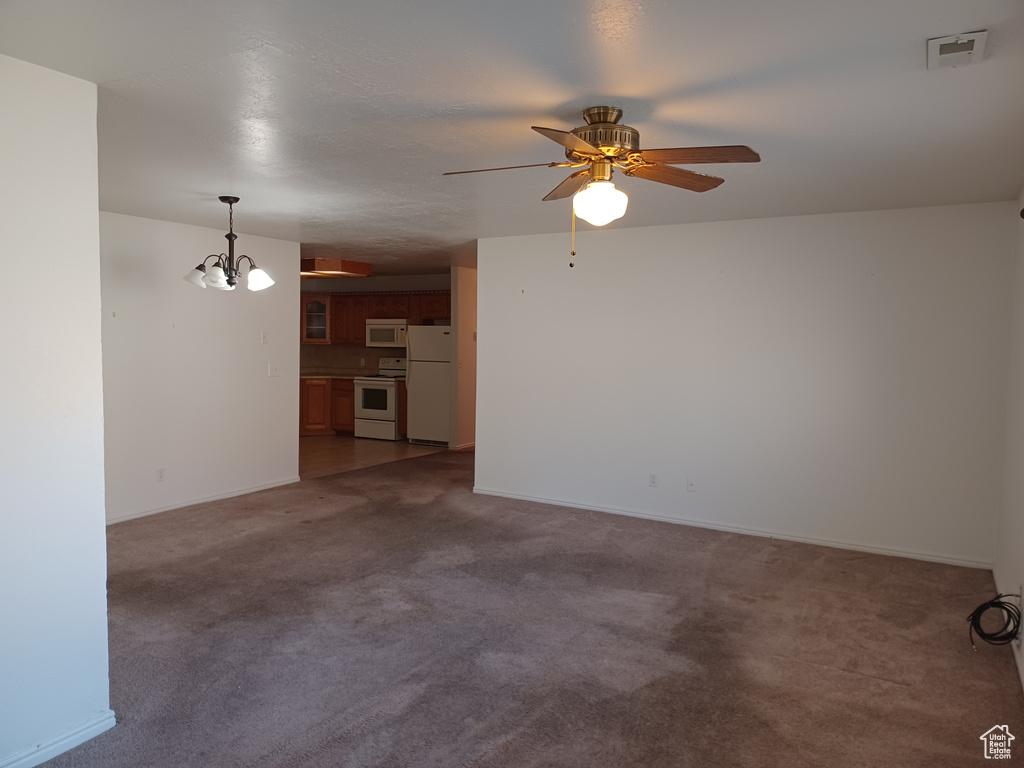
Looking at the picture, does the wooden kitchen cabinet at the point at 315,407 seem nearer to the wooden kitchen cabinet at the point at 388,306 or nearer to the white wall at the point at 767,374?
the wooden kitchen cabinet at the point at 388,306

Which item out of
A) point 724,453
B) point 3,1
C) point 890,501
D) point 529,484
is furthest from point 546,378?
point 3,1

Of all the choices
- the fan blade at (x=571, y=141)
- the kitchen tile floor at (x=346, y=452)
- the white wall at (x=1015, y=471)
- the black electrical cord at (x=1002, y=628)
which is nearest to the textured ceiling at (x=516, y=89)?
the fan blade at (x=571, y=141)

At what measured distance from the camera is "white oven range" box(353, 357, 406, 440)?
30.2ft

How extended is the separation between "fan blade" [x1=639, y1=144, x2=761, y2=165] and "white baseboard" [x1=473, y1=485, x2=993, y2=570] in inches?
128

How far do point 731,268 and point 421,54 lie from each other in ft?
11.4

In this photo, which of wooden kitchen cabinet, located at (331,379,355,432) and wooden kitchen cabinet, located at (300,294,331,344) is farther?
wooden kitchen cabinet, located at (300,294,331,344)

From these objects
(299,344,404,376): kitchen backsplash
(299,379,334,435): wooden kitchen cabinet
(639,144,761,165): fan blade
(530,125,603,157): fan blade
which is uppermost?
(530,125,603,157): fan blade

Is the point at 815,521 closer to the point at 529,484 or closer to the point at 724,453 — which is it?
the point at 724,453

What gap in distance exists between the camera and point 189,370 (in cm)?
558

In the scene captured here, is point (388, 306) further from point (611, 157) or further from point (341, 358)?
point (611, 157)

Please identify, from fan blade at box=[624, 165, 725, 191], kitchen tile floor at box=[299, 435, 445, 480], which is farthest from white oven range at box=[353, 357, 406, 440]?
fan blade at box=[624, 165, 725, 191]

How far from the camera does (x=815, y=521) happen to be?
4832 mm

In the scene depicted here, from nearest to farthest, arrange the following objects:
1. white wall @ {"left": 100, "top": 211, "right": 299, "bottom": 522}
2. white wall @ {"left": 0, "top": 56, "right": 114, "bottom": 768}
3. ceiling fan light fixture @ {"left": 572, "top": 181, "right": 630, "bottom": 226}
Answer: white wall @ {"left": 0, "top": 56, "right": 114, "bottom": 768} < ceiling fan light fixture @ {"left": 572, "top": 181, "right": 630, "bottom": 226} < white wall @ {"left": 100, "top": 211, "right": 299, "bottom": 522}

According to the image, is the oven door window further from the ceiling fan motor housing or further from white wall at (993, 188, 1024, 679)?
the ceiling fan motor housing
